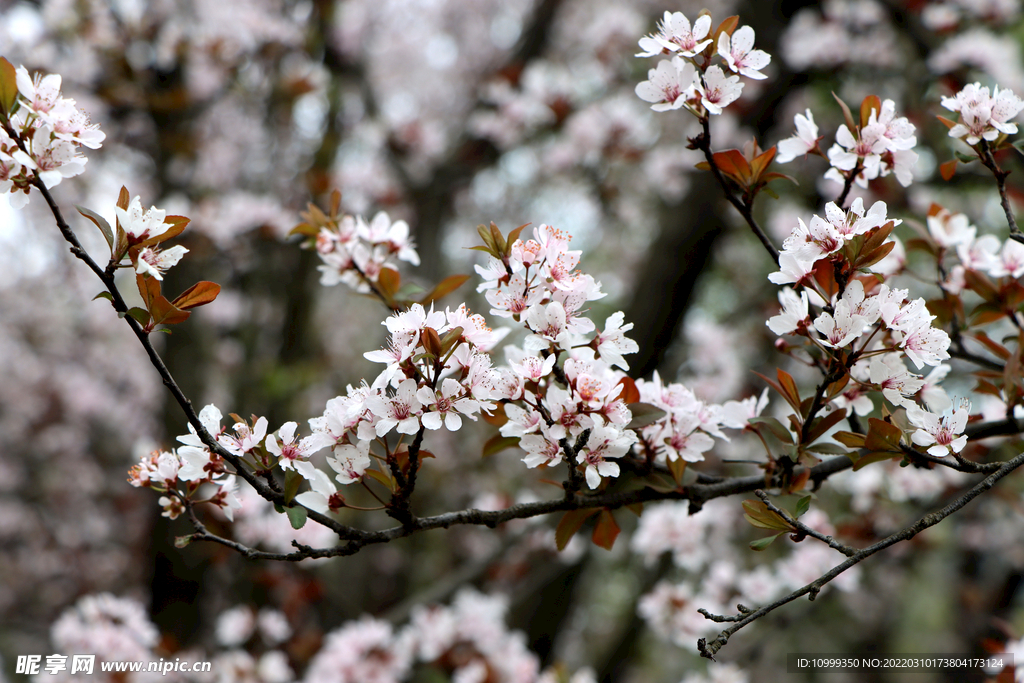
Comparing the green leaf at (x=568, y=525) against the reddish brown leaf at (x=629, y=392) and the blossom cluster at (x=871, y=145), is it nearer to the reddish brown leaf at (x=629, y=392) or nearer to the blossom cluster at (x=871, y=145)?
the reddish brown leaf at (x=629, y=392)

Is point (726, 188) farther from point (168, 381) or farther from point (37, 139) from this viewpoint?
point (37, 139)

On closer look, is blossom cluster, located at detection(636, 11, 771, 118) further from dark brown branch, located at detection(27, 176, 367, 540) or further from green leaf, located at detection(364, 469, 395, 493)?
dark brown branch, located at detection(27, 176, 367, 540)

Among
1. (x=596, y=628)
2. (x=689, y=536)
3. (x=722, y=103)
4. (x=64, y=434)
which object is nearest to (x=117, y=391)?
(x=64, y=434)

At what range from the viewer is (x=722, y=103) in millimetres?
1248

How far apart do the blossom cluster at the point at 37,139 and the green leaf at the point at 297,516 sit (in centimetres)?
65

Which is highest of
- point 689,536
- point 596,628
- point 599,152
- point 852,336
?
point 599,152

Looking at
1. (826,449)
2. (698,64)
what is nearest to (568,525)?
(826,449)

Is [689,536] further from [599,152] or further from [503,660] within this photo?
[599,152]

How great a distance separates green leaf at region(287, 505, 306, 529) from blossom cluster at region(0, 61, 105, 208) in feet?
2.13

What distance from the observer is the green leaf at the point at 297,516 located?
107cm

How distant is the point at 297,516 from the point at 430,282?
3257mm

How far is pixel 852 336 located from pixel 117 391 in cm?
871

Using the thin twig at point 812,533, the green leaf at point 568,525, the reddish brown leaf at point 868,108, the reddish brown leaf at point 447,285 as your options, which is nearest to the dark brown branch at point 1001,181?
the reddish brown leaf at point 868,108

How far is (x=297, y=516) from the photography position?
1.08 metres
